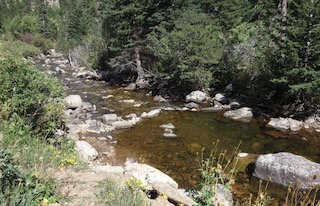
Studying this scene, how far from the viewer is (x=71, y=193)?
410 centimetres

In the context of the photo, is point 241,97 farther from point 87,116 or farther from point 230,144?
point 87,116

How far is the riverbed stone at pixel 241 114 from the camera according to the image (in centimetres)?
1396

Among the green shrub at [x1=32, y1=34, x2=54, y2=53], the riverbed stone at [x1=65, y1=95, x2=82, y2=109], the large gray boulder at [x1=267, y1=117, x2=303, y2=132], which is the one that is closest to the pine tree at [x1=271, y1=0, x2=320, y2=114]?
the large gray boulder at [x1=267, y1=117, x2=303, y2=132]

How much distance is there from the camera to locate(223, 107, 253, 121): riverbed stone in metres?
14.0

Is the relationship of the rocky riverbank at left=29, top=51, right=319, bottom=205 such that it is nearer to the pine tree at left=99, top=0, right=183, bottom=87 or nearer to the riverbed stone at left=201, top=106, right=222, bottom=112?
the riverbed stone at left=201, top=106, right=222, bottom=112

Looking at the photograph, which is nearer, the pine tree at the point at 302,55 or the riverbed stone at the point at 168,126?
the pine tree at the point at 302,55

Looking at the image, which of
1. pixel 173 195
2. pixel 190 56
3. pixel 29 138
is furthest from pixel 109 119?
pixel 173 195

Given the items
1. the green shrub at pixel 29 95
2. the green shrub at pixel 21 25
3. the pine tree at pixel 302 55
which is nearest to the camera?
the green shrub at pixel 29 95

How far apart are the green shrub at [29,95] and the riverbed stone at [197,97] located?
989 cm

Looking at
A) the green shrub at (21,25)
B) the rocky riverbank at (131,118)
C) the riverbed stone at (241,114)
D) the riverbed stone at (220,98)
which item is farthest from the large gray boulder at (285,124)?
the green shrub at (21,25)

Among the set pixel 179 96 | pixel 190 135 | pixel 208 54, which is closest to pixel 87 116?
pixel 190 135

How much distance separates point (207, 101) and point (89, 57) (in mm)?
18561

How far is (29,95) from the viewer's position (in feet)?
25.4

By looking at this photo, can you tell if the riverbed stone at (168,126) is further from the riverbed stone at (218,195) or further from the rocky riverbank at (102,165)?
the riverbed stone at (218,195)
